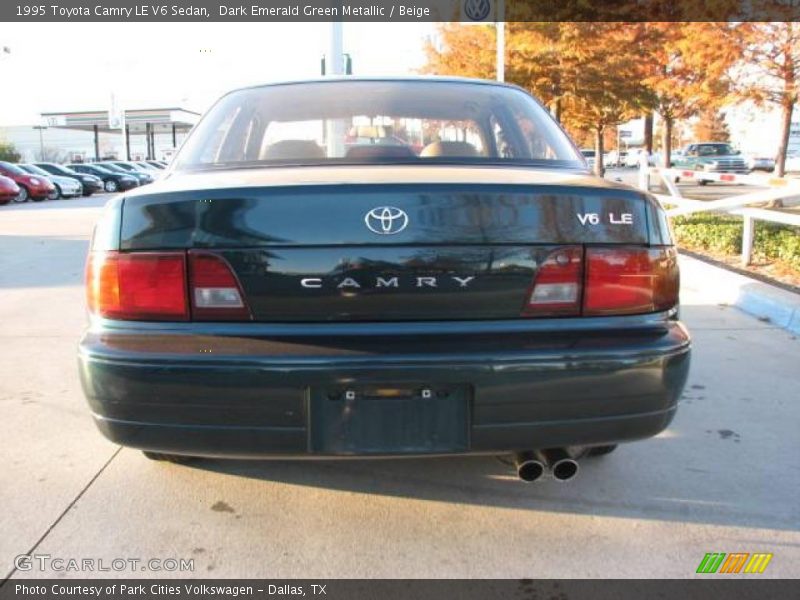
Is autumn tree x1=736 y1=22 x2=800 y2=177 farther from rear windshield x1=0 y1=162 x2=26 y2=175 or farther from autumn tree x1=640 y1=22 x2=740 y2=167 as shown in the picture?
rear windshield x1=0 y1=162 x2=26 y2=175

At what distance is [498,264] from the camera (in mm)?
2330

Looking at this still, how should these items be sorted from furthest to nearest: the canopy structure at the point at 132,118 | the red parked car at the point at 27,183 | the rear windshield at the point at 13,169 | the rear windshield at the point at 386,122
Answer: the canopy structure at the point at 132,118
the rear windshield at the point at 13,169
the red parked car at the point at 27,183
the rear windshield at the point at 386,122

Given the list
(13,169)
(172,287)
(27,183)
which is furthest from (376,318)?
(13,169)

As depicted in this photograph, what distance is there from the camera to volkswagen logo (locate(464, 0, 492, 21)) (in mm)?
16625

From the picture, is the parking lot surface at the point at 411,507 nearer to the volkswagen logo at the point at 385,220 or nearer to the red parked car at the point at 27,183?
the volkswagen logo at the point at 385,220

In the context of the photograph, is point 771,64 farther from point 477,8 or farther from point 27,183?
point 27,183

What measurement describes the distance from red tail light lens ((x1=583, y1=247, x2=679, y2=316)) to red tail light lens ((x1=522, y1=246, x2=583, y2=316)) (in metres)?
0.04

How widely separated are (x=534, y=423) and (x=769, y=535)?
3.60 feet

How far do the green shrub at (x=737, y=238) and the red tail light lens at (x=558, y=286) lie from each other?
5.97 meters

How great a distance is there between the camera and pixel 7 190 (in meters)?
21.2

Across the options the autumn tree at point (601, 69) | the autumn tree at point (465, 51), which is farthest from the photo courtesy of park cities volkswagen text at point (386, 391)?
the autumn tree at point (465, 51)

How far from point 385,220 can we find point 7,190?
885 inches

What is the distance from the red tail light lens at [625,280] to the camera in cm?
239

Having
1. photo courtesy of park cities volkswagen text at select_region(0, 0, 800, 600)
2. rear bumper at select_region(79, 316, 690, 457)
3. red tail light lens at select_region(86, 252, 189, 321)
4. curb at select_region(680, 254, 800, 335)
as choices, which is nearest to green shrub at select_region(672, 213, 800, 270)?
curb at select_region(680, 254, 800, 335)
